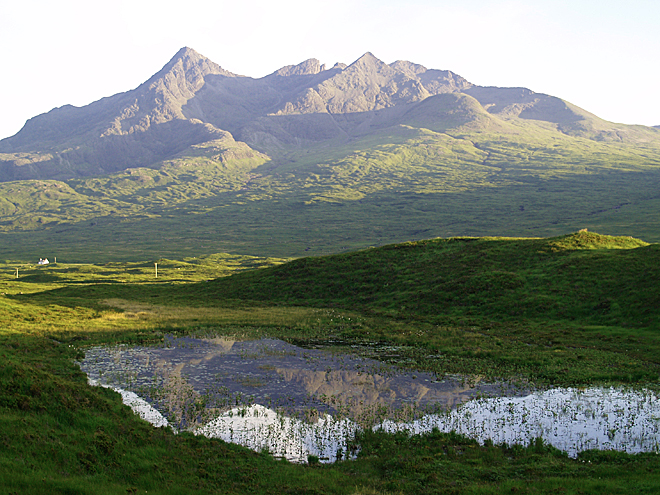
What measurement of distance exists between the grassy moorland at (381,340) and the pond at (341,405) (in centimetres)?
187

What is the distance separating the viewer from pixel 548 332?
148ft

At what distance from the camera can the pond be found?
2086cm

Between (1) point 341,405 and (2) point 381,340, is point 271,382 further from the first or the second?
(2) point 381,340

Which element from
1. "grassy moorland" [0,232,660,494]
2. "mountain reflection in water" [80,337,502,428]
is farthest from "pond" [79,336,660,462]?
"grassy moorland" [0,232,660,494]

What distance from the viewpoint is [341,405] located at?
83.4 ft

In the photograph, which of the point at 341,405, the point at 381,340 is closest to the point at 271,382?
the point at 341,405

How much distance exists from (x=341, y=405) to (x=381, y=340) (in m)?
18.7

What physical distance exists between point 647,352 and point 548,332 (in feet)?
32.5

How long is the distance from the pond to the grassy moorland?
1875 millimetres

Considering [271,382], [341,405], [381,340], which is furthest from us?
[381,340]

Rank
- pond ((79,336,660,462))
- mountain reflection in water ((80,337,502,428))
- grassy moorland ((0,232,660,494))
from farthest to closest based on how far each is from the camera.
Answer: mountain reflection in water ((80,337,502,428)) < pond ((79,336,660,462)) < grassy moorland ((0,232,660,494))

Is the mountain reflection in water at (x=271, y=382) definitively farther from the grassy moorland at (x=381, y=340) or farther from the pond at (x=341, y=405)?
the grassy moorland at (x=381, y=340)

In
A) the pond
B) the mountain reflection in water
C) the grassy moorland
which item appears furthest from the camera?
the mountain reflection in water

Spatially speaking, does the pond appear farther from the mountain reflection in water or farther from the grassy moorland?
the grassy moorland
